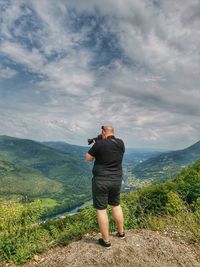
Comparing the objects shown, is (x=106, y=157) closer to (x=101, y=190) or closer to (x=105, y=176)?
(x=105, y=176)

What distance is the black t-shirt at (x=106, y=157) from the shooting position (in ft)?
28.3

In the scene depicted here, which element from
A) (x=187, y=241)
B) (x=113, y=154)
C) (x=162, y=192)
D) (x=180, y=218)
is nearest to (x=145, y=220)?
(x=180, y=218)

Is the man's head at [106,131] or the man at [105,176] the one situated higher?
the man's head at [106,131]

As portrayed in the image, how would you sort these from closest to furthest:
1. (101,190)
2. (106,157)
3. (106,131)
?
(101,190)
(106,157)
(106,131)

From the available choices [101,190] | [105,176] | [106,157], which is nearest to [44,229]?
[101,190]

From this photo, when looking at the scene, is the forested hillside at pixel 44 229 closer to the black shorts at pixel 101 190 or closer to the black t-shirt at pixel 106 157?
the black shorts at pixel 101 190

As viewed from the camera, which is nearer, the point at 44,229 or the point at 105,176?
the point at 105,176

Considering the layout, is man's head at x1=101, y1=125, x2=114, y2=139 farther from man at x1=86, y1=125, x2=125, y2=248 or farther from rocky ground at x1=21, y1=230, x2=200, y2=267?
rocky ground at x1=21, y1=230, x2=200, y2=267

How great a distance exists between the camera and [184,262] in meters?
7.95

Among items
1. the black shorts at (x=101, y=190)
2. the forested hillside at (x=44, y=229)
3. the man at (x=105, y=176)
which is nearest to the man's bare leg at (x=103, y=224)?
the man at (x=105, y=176)

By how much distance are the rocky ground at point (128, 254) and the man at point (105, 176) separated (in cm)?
41

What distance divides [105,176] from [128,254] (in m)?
2.13

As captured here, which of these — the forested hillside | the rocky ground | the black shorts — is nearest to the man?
the black shorts

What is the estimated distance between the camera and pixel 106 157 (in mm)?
8680
